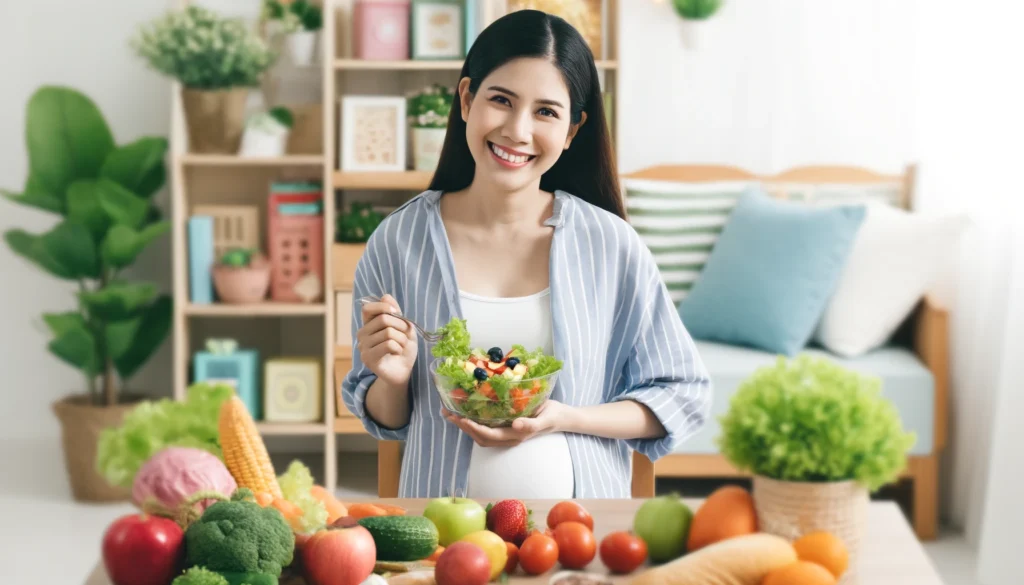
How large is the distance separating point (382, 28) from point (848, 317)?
176 cm

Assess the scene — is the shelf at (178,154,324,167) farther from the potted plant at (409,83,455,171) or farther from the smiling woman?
the smiling woman

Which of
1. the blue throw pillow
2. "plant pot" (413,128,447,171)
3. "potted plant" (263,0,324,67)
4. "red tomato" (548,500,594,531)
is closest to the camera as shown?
"red tomato" (548,500,594,531)

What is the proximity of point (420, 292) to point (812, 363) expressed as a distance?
81 cm

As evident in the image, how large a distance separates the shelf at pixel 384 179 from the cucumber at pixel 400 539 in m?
2.70

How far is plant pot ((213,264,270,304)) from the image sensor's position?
12.5 feet

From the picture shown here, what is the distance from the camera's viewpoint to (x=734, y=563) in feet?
3.39

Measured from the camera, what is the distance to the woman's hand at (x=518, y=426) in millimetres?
1485

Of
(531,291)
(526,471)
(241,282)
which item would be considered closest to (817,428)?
(526,471)

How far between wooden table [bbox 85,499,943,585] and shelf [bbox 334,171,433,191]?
2.48 metres

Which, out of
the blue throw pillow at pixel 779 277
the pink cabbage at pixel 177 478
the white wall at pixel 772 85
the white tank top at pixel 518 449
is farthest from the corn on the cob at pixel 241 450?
the white wall at pixel 772 85

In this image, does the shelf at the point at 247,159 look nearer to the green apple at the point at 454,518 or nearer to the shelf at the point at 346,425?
the shelf at the point at 346,425

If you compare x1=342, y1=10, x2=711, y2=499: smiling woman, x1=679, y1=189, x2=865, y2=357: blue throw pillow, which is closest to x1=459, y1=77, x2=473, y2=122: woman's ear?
x1=342, y1=10, x2=711, y2=499: smiling woman

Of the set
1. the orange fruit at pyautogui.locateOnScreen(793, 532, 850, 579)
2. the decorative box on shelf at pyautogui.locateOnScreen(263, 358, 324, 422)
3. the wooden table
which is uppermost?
the orange fruit at pyautogui.locateOnScreen(793, 532, 850, 579)

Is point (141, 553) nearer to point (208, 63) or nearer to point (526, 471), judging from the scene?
point (526, 471)
